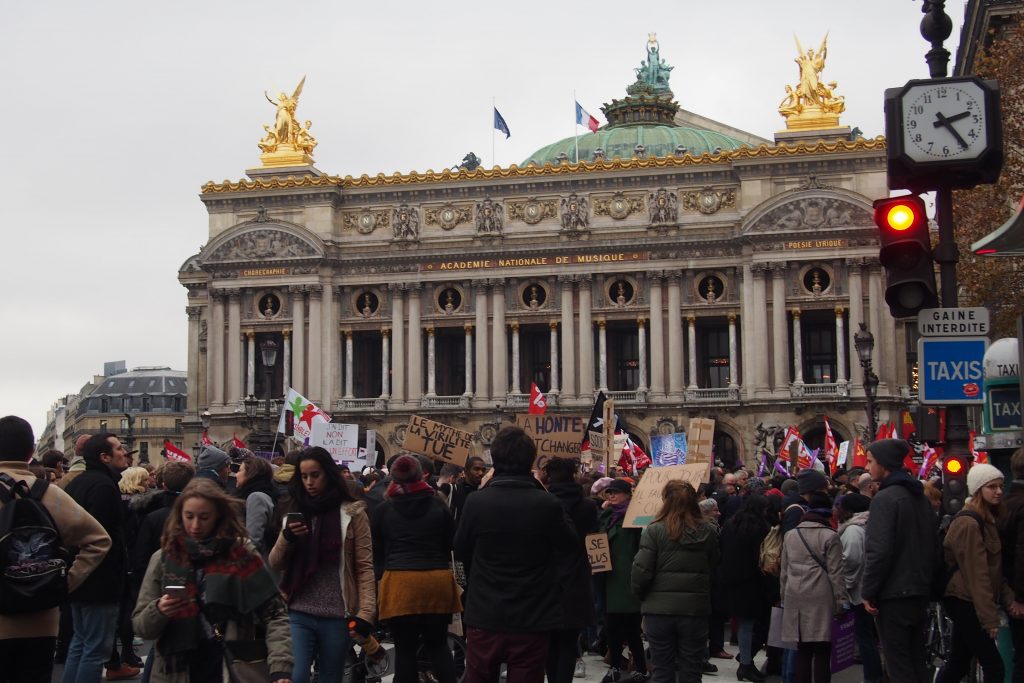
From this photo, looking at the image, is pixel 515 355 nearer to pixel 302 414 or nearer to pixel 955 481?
pixel 302 414

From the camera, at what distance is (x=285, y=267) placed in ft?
193

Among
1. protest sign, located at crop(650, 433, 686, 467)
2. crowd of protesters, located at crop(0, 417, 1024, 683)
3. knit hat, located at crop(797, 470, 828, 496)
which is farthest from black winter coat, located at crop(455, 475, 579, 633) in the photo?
protest sign, located at crop(650, 433, 686, 467)

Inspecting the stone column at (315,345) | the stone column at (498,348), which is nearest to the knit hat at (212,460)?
the stone column at (498,348)

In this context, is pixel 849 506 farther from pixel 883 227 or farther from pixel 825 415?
pixel 825 415

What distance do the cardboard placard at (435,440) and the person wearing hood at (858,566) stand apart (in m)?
5.79

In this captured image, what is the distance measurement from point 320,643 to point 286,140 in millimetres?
53600

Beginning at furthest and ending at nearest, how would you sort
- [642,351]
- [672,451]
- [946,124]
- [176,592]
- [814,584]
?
[642,351] < [672,451] < [814,584] < [946,124] < [176,592]

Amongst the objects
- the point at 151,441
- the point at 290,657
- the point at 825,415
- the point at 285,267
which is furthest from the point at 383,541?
the point at 151,441

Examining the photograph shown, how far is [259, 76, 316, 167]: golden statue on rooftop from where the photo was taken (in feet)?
201

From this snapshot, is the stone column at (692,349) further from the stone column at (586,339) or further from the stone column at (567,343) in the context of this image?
the stone column at (567,343)

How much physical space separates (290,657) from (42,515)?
6.13ft

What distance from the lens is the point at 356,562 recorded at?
33.9 ft

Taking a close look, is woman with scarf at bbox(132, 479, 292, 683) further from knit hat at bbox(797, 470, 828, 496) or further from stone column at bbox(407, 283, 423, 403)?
stone column at bbox(407, 283, 423, 403)

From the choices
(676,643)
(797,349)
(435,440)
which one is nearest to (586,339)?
(797,349)
